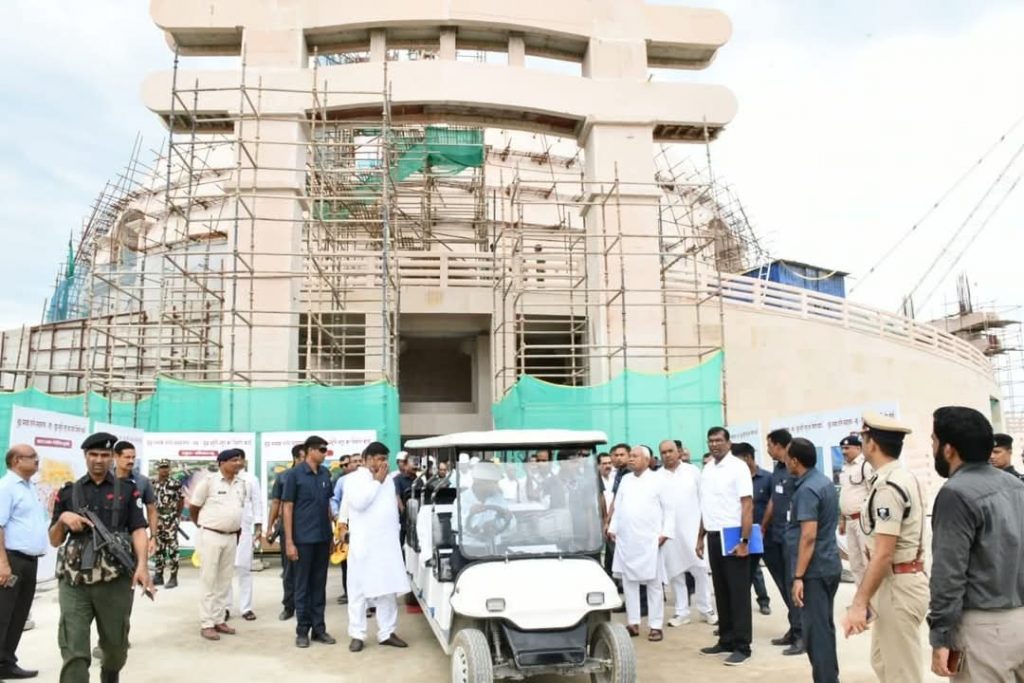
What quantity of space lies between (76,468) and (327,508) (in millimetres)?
4715

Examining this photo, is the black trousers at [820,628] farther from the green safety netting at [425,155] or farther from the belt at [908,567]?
the green safety netting at [425,155]

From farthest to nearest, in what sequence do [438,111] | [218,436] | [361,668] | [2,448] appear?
[438,111], [218,436], [2,448], [361,668]

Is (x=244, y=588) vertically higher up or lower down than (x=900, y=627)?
lower down

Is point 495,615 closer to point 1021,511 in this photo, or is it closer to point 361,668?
point 361,668

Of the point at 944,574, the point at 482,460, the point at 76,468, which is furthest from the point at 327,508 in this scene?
the point at 944,574

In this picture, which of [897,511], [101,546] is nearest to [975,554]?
[897,511]

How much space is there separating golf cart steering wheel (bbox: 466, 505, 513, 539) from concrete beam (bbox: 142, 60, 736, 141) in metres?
12.4

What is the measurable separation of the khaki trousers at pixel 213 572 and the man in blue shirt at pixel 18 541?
1535mm

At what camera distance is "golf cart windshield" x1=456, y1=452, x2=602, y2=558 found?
18.9 feet

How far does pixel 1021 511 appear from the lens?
131 inches

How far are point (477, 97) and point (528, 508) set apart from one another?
514 inches

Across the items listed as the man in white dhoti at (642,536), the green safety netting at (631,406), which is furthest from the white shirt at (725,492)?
the green safety netting at (631,406)

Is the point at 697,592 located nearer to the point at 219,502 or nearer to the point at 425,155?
the point at 219,502

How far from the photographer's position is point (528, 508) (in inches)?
231
